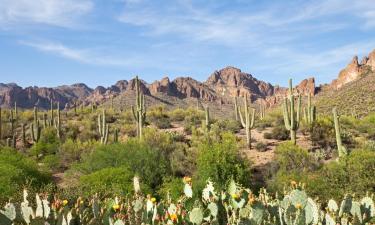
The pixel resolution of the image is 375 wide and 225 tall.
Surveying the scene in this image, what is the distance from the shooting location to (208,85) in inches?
4520

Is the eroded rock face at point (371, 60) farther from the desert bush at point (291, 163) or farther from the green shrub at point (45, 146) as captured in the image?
the green shrub at point (45, 146)

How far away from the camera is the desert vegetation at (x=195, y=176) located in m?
5.34

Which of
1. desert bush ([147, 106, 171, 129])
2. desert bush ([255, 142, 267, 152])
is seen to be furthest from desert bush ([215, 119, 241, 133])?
desert bush ([255, 142, 267, 152])

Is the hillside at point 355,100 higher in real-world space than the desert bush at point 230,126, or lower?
higher

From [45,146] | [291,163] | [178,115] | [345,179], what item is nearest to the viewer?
[345,179]

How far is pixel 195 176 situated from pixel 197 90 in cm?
8174

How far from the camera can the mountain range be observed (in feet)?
264

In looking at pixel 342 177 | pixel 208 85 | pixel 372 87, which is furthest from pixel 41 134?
pixel 208 85

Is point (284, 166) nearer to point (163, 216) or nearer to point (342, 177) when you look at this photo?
point (342, 177)

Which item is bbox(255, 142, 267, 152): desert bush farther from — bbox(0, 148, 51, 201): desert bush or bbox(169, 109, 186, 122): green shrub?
bbox(169, 109, 186, 122): green shrub

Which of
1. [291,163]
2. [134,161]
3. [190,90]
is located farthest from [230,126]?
[190,90]

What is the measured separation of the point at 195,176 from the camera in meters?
20.1

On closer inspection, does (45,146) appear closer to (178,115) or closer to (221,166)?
(221,166)

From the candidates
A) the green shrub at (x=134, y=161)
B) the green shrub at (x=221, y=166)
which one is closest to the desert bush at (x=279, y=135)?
the green shrub at (x=134, y=161)
